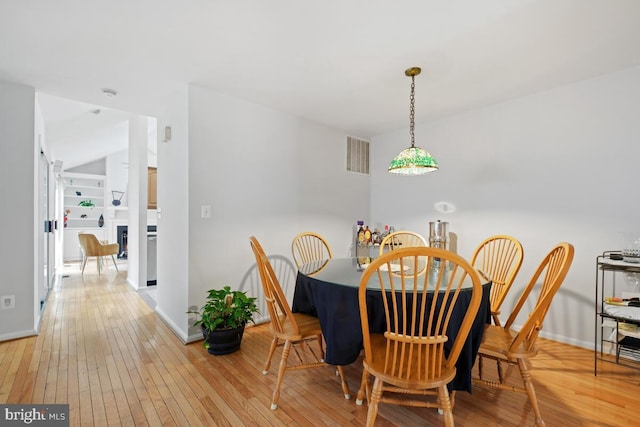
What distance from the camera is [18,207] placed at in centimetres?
265

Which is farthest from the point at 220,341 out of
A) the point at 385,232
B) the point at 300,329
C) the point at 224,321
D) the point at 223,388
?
the point at 385,232

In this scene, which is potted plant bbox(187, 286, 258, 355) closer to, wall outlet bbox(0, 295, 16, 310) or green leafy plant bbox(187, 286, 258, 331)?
green leafy plant bbox(187, 286, 258, 331)

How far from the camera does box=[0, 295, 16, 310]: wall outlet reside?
260 cm

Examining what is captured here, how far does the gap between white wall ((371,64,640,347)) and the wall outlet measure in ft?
13.9

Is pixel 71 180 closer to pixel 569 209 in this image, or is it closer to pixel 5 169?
pixel 5 169

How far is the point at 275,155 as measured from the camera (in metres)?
3.33

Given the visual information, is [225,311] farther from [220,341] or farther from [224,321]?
[220,341]

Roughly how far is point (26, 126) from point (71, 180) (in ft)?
23.2

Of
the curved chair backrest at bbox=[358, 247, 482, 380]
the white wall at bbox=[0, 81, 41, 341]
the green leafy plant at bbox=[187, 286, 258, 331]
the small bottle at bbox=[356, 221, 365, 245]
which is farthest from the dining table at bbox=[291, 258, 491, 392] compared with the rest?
the white wall at bbox=[0, 81, 41, 341]

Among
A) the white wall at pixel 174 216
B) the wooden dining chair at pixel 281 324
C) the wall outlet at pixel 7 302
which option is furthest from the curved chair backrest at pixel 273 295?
the wall outlet at pixel 7 302

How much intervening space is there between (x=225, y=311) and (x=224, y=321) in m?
0.08

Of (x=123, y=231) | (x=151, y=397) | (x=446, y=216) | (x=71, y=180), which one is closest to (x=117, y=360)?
(x=151, y=397)

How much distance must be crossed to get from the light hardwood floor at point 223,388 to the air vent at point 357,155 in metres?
2.49

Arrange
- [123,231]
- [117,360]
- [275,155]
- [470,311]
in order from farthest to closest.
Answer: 1. [123,231]
2. [275,155]
3. [117,360]
4. [470,311]
